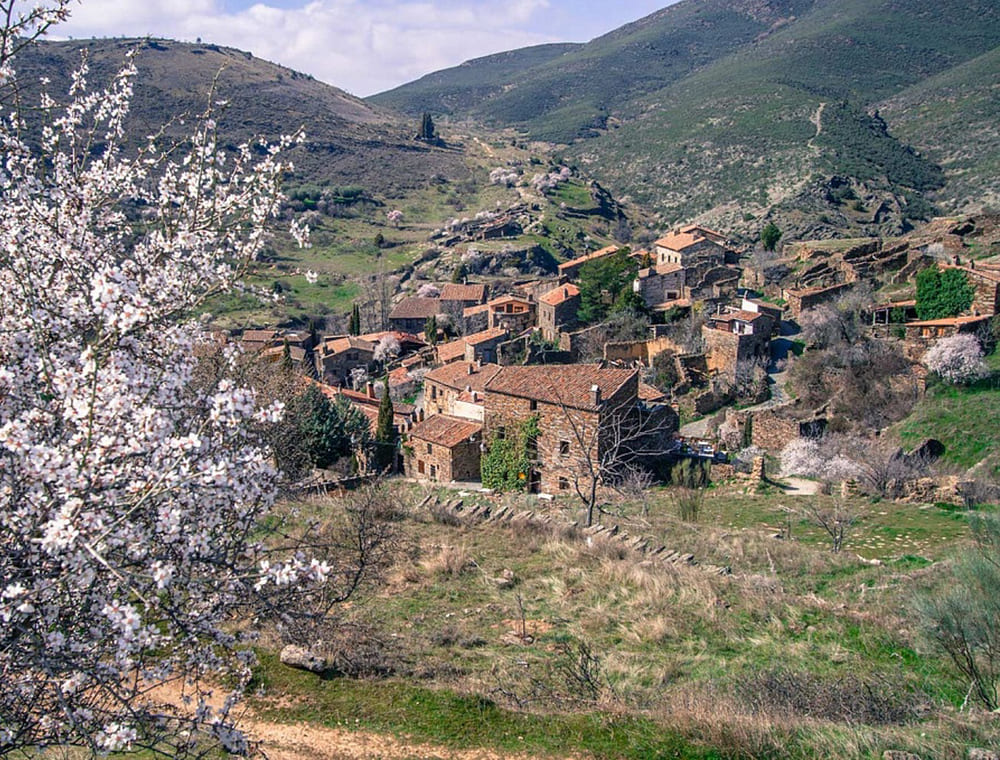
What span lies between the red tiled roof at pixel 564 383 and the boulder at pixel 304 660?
12598 mm

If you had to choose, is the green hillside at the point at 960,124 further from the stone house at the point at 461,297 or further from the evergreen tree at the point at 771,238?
the stone house at the point at 461,297

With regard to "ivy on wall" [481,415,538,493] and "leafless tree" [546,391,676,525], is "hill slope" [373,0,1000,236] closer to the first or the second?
"leafless tree" [546,391,676,525]

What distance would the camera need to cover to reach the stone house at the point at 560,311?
39.9 meters

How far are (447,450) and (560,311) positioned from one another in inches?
692

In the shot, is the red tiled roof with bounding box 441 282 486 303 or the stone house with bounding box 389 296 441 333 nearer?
the red tiled roof with bounding box 441 282 486 303

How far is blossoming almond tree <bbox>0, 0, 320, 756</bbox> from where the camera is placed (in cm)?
418

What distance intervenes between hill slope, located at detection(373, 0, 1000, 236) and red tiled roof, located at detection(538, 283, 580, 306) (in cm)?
2689

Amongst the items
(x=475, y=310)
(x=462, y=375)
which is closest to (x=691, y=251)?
(x=475, y=310)

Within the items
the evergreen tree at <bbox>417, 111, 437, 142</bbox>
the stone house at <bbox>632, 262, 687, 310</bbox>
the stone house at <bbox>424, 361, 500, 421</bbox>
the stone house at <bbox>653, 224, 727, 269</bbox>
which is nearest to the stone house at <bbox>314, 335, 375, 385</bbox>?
the stone house at <bbox>424, 361, 500, 421</bbox>

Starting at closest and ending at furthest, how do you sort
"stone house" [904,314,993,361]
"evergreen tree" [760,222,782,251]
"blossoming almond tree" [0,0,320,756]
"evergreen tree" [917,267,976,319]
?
"blossoming almond tree" [0,0,320,756]
"stone house" [904,314,993,361]
"evergreen tree" [917,267,976,319]
"evergreen tree" [760,222,782,251]

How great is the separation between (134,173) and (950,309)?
2887 cm

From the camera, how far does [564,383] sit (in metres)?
21.7

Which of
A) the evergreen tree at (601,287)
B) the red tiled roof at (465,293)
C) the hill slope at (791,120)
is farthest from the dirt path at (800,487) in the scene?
the hill slope at (791,120)

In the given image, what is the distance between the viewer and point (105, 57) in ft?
357
